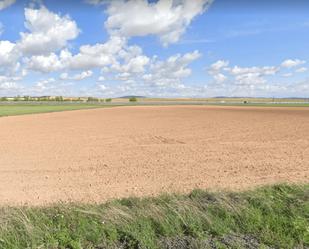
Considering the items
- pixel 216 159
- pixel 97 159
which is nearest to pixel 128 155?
pixel 97 159

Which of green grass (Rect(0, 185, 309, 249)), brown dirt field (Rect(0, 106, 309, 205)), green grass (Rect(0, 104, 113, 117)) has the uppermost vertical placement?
green grass (Rect(0, 104, 113, 117))

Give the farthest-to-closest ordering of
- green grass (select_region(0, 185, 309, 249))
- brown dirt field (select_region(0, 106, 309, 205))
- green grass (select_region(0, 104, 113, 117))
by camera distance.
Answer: green grass (select_region(0, 104, 113, 117)), brown dirt field (select_region(0, 106, 309, 205)), green grass (select_region(0, 185, 309, 249))

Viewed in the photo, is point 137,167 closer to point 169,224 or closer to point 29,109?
point 169,224

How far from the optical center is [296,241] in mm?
4020

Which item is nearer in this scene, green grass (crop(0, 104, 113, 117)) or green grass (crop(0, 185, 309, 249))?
green grass (crop(0, 185, 309, 249))

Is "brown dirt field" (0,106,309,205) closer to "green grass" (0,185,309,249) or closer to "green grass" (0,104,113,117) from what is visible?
"green grass" (0,185,309,249)

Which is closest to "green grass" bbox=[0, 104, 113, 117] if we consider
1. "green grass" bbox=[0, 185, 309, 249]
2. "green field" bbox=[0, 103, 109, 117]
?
"green field" bbox=[0, 103, 109, 117]

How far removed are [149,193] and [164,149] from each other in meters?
6.93

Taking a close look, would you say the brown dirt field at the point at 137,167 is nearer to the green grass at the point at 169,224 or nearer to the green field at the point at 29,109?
the green grass at the point at 169,224

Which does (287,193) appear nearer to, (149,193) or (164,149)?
(149,193)

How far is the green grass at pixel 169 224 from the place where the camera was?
158 inches

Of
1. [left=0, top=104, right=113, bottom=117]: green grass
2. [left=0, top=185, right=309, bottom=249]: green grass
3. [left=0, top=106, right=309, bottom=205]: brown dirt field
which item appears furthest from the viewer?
[left=0, top=104, right=113, bottom=117]: green grass

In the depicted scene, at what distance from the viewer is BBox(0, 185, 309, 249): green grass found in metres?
4.02

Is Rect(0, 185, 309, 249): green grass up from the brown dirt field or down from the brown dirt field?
up
